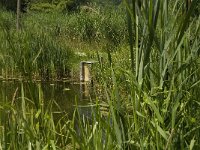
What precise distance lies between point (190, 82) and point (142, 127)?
1.05 ft


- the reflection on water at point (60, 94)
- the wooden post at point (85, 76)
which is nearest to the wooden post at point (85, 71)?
the wooden post at point (85, 76)

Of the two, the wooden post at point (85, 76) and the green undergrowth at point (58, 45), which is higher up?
the green undergrowth at point (58, 45)

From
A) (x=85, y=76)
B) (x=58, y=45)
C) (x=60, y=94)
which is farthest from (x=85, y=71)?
(x=60, y=94)

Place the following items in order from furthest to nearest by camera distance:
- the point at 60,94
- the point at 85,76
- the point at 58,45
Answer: the point at 85,76, the point at 58,45, the point at 60,94

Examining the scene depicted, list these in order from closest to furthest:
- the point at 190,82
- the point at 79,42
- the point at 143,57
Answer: the point at 143,57
the point at 190,82
the point at 79,42

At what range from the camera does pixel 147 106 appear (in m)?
1.61

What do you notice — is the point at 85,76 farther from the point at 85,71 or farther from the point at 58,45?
the point at 58,45

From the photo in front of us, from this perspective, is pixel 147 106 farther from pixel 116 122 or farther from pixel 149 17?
pixel 149 17

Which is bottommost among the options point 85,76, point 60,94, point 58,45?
point 60,94

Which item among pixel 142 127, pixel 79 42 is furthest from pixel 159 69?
pixel 79 42

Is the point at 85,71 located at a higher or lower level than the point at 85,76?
higher

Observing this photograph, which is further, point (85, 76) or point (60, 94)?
point (85, 76)

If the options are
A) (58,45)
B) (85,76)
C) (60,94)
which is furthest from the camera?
(85,76)

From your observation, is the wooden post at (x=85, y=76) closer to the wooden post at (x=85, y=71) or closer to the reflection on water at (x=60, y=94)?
the wooden post at (x=85, y=71)
